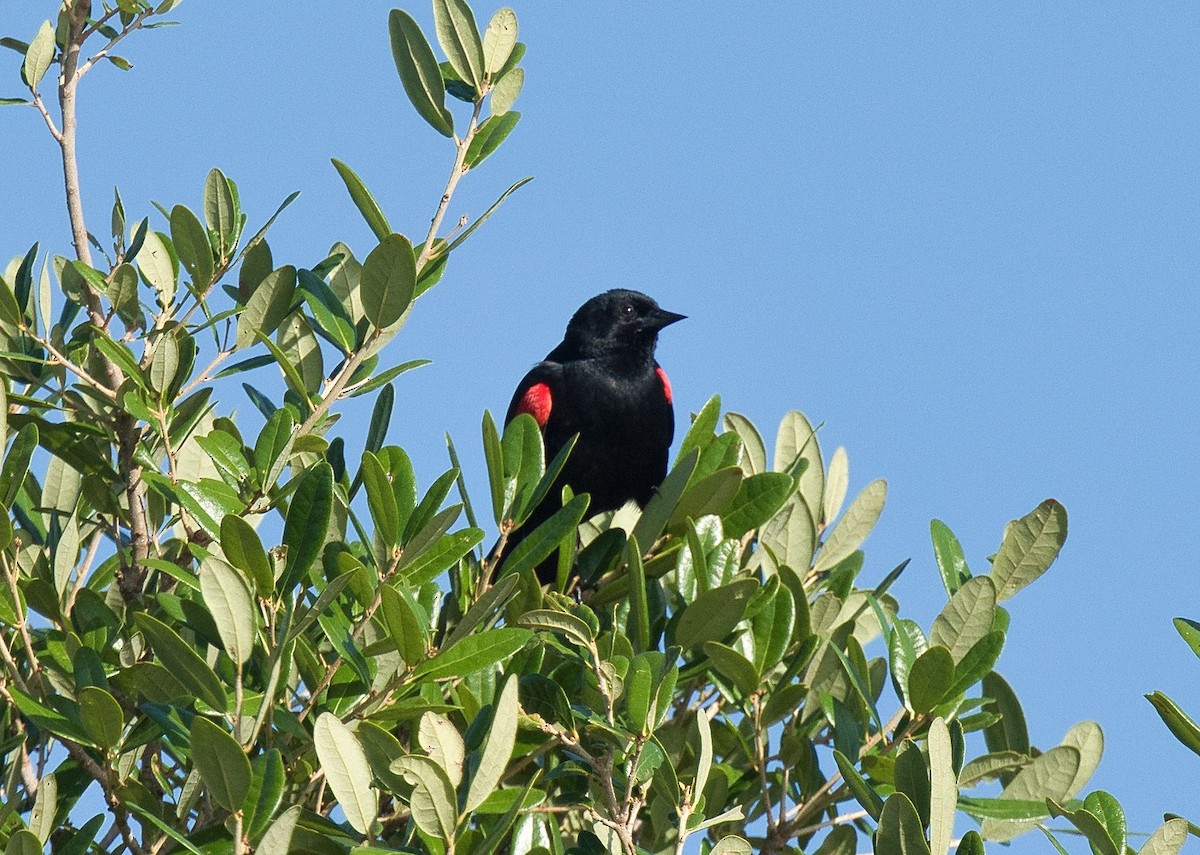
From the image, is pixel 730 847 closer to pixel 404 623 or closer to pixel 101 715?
pixel 404 623

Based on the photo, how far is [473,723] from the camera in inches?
100

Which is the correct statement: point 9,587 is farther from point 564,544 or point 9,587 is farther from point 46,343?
point 564,544

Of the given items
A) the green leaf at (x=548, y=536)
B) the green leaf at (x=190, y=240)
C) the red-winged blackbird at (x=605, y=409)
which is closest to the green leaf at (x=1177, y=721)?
the green leaf at (x=548, y=536)

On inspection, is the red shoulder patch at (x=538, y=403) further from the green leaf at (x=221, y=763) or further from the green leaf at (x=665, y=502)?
the green leaf at (x=221, y=763)

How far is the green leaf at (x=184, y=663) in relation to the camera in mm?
2305

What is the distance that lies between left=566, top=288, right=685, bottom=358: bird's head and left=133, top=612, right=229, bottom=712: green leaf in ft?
11.6

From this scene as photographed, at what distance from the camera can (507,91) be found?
316 centimetres

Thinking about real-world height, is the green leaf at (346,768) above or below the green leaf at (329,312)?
Answer: below

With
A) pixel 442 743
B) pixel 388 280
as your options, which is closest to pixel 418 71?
pixel 388 280

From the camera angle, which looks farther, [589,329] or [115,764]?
[589,329]

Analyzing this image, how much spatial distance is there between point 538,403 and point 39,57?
250cm

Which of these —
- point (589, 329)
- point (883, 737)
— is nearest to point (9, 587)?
point (883, 737)

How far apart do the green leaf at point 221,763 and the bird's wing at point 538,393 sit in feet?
10.4

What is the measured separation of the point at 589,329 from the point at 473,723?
3.52 m
